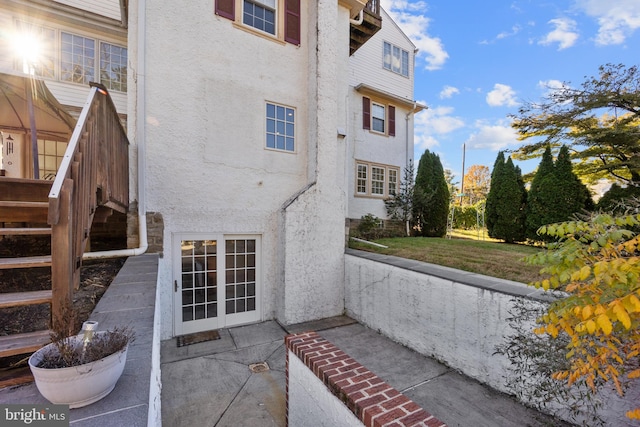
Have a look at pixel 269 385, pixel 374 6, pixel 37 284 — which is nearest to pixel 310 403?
pixel 269 385

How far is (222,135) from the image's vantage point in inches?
238

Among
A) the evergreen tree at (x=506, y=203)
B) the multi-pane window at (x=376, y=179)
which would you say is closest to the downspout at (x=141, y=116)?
the multi-pane window at (x=376, y=179)

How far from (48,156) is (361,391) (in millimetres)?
9325

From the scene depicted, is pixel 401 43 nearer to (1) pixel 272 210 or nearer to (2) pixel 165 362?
(1) pixel 272 210

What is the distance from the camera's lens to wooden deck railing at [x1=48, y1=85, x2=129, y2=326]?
1608 millimetres

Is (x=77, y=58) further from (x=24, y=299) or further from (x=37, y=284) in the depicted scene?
(x=24, y=299)

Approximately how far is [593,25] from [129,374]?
15423 millimetres

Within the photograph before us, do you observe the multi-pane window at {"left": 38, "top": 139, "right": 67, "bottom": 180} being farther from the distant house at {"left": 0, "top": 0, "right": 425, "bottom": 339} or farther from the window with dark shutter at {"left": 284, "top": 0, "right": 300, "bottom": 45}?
the window with dark shutter at {"left": 284, "top": 0, "right": 300, "bottom": 45}

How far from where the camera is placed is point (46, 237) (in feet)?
15.1

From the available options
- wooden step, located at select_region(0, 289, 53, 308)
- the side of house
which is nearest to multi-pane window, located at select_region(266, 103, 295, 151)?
the side of house

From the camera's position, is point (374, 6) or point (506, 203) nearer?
point (374, 6)

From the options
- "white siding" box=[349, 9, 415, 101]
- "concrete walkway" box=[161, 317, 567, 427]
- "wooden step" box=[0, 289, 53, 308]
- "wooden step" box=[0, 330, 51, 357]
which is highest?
"white siding" box=[349, 9, 415, 101]

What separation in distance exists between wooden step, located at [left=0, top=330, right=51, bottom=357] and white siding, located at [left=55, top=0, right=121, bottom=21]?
28.2 feet

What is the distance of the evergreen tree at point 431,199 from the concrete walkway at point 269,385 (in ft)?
24.2
